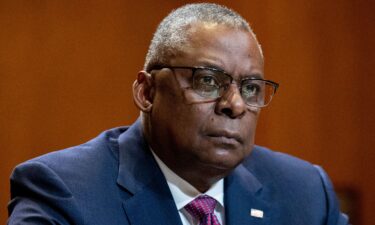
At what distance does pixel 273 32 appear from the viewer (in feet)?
9.05

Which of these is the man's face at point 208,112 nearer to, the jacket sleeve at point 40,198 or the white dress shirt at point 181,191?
the white dress shirt at point 181,191

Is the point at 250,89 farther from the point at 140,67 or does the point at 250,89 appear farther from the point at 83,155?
the point at 140,67

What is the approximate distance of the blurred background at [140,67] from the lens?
268 cm

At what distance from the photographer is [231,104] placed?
1607mm

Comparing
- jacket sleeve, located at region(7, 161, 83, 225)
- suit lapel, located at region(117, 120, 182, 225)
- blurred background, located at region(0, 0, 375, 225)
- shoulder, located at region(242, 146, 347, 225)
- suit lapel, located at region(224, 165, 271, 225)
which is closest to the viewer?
jacket sleeve, located at region(7, 161, 83, 225)

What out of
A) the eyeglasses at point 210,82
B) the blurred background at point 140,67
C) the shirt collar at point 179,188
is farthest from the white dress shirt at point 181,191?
the blurred background at point 140,67

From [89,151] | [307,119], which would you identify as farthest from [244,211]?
[307,119]

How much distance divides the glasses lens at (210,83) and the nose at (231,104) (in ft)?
0.06

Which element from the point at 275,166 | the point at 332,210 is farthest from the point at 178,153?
the point at 332,210

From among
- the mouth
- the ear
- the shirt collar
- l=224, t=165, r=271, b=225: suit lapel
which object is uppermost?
the ear

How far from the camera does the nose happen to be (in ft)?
5.26

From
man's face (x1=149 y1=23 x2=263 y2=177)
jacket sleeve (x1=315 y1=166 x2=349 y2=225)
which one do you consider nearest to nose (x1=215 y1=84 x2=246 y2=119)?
man's face (x1=149 y1=23 x2=263 y2=177)

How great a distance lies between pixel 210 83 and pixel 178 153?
0.20m

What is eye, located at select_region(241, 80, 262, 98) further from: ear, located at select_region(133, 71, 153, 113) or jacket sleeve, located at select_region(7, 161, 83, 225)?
jacket sleeve, located at select_region(7, 161, 83, 225)
